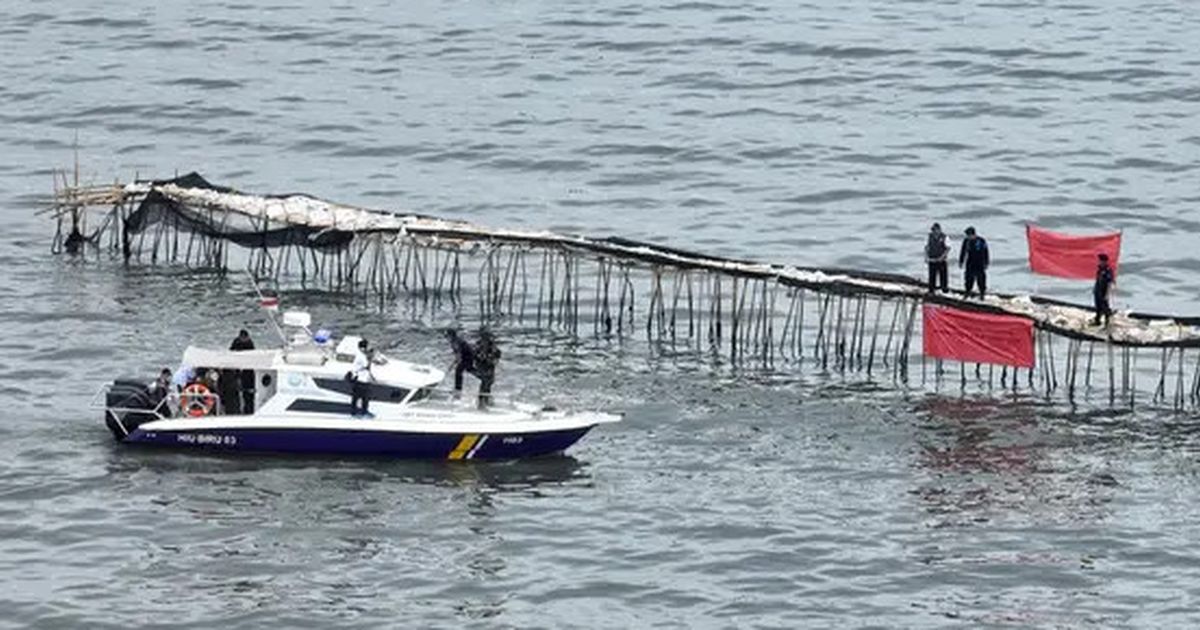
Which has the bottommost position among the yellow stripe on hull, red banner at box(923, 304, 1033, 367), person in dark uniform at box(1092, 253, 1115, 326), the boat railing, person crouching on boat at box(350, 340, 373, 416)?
the yellow stripe on hull

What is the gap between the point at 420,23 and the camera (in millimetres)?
150750

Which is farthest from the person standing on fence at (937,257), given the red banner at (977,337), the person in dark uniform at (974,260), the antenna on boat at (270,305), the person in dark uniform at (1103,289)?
the antenna on boat at (270,305)

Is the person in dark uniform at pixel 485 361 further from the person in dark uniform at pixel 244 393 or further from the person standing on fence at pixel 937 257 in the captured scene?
the person standing on fence at pixel 937 257

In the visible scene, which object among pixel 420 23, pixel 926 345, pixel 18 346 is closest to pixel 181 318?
pixel 18 346

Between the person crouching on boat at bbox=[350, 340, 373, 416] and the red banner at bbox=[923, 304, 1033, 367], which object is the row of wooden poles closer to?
the red banner at bbox=[923, 304, 1033, 367]

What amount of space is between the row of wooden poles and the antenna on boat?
130 centimetres

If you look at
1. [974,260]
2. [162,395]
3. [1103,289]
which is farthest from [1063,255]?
[162,395]

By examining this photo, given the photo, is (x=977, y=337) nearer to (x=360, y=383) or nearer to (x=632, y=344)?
(x=632, y=344)

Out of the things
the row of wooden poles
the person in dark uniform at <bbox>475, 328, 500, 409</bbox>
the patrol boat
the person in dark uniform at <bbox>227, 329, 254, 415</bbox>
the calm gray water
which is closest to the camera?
the calm gray water

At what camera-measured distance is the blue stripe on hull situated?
7850cm

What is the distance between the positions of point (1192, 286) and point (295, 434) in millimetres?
35913

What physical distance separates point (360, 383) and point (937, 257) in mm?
18076

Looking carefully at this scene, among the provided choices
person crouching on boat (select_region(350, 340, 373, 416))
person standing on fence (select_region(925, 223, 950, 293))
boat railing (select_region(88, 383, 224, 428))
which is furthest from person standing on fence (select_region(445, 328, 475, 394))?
person standing on fence (select_region(925, 223, 950, 293))

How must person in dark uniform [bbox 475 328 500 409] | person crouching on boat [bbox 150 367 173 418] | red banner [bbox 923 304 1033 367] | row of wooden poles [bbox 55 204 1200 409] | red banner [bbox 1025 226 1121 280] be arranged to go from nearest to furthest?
1. person crouching on boat [bbox 150 367 173 418]
2. person in dark uniform [bbox 475 328 500 409]
3. red banner [bbox 923 304 1033 367]
4. row of wooden poles [bbox 55 204 1200 409]
5. red banner [bbox 1025 226 1121 280]
